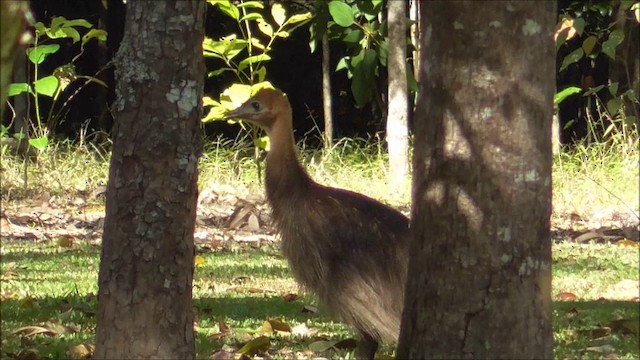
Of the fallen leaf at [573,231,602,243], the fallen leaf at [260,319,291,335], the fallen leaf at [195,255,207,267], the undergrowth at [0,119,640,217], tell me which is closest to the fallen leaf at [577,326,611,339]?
the fallen leaf at [260,319,291,335]

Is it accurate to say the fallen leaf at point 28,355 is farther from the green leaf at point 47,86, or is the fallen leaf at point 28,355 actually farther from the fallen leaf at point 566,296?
the green leaf at point 47,86

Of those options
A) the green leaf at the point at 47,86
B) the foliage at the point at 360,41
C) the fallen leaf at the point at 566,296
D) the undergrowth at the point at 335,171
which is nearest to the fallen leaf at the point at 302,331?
the fallen leaf at the point at 566,296

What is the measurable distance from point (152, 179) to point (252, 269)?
4384 millimetres

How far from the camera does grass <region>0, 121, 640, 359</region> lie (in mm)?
5613

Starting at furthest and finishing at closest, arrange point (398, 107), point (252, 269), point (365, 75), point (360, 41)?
point (398, 107)
point (360, 41)
point (365, 75)
point (252, 269)

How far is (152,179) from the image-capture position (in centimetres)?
385

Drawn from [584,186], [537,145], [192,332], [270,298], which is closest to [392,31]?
[584,186]

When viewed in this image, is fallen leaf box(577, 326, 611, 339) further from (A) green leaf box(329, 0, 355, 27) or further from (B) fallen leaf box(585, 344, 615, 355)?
(A) green leaf box(329, 0, 355, 27)

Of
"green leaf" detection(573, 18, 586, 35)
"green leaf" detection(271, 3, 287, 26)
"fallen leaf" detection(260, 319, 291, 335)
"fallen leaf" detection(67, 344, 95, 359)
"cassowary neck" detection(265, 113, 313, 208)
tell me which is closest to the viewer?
"fallen leaf" detection(67, 344, 95, 359)

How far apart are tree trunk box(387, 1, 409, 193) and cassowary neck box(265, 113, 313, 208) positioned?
18.2 feet

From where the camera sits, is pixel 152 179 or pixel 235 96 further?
pixel 235 96

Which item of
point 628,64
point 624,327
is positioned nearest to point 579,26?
point 624,327

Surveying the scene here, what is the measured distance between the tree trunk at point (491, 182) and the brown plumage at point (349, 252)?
2.38 meters

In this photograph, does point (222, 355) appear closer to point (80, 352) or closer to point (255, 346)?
point (255, 346)
